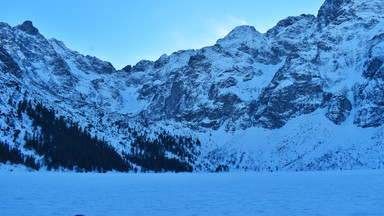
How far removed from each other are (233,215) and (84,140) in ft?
545

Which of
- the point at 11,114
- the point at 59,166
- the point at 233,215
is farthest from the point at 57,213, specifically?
the point at 11,114

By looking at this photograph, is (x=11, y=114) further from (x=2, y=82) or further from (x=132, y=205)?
(x=132, y=205)

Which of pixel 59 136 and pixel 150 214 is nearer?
pixel 150 214

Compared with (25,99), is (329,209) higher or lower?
lower

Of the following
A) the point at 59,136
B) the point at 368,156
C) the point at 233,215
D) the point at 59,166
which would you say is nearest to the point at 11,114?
the point at 59,136

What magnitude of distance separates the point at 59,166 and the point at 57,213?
12563 centimetres

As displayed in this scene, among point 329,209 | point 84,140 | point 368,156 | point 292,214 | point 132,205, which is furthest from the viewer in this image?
point 368,156

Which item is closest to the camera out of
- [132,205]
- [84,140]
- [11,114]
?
[132,205]

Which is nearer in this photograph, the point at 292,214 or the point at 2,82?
the point at 292,214

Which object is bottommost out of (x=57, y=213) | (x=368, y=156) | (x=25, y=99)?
(x=57, y=213)

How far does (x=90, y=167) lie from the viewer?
160 meters

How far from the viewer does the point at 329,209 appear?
32344 mm

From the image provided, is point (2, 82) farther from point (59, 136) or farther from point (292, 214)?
point (292, 214)

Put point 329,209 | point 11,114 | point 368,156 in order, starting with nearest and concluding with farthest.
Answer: point 329,209 < point 11,114 < point 368,156
